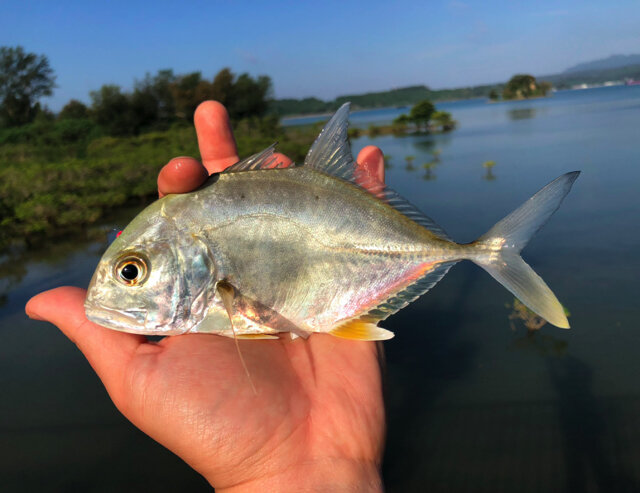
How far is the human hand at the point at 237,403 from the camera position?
2.26m

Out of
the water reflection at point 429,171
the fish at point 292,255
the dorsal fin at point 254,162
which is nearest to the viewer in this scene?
the fish at point 292,255

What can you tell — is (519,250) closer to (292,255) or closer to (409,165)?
(292,255)

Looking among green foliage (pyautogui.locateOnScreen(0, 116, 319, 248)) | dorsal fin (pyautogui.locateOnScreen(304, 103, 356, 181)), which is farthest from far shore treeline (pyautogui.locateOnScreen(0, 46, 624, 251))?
dorsal fin (pyautogui.locateOnScreen(304, 103, 356, 181))

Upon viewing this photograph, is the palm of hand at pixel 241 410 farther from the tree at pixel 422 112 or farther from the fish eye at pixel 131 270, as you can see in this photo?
the tree at pixel 422 112

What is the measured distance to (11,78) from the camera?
42.5 m

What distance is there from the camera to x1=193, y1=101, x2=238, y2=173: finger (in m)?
3.89

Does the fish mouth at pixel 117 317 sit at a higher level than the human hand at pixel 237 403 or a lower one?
higher

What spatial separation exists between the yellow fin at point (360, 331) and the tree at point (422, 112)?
143 ft

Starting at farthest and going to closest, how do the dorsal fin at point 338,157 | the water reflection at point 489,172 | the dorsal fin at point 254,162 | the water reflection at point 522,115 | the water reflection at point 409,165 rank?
the water reflection at point 522,115
the water reflection at point 409,165
the water reflection at point 489,172
the dorsal fin at point 338,157
the dorsal fin at point 254,162

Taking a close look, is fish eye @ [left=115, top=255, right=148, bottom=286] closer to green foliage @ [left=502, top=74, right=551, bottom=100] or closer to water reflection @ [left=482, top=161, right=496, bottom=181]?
water reflection @ [left=482, top=161, right=496, bottom=181]

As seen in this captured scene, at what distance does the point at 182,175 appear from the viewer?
2.36m

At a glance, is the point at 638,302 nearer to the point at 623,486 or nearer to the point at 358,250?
the point at 623,486

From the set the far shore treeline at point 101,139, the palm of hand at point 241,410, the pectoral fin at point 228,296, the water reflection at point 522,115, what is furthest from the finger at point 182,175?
the water reflection at point 522,115

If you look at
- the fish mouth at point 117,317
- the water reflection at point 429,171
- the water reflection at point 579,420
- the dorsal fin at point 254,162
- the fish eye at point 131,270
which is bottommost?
the water reflection at point 579,420
